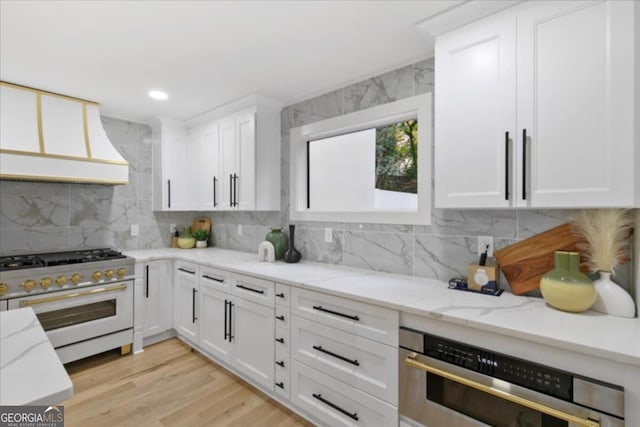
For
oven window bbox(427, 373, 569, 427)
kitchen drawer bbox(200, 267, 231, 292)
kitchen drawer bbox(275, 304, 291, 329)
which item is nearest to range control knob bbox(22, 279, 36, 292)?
kitchen drawer bbox(200, 267, 231, 292)

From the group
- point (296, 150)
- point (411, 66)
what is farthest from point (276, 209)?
point (411, 66)

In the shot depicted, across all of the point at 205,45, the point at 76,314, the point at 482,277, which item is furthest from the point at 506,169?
the point at 76,314

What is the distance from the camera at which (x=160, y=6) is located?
156cm

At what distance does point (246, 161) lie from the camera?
2867 mm

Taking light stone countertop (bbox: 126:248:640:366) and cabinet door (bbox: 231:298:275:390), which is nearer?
light stone countertop (bbox: 126:248:640:366)

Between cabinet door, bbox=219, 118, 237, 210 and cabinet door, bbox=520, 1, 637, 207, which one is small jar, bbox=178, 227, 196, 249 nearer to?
cabinet door, bbox=219, 118, 237, 210

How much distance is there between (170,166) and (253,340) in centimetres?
225

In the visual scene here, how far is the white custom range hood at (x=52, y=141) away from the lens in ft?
7.86

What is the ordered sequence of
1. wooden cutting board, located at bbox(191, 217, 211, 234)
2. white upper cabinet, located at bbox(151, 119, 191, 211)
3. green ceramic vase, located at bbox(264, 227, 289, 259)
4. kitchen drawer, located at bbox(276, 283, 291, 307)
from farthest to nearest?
wooden cutting board, located at bbox(191, 217, 211, 234) → white upper cabinet, located at bbox(151, 119, 191, 211) → green ceramic vase, located at bbox(264, 227, 289, 259) → kitchen drawer, located at bbox(276, 283, 291, 307)

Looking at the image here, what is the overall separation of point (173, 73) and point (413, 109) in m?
1.78

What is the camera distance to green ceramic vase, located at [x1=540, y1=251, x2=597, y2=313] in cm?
134

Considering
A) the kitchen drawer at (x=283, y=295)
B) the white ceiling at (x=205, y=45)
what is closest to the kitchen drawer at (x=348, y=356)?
the kitchen drawer at (x=283, y=295)

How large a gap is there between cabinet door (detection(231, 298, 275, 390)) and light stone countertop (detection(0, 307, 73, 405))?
1322mm

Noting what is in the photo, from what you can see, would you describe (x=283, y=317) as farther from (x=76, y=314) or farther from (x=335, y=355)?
(x=76, y=314)
